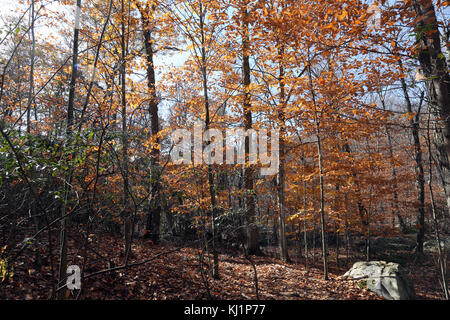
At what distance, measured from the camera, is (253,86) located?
8.14 metres

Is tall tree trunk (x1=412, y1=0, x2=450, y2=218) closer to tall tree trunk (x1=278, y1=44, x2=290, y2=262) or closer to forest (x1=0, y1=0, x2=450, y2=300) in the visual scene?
forest (x1=0, y1=0, x2=450, y2=300)

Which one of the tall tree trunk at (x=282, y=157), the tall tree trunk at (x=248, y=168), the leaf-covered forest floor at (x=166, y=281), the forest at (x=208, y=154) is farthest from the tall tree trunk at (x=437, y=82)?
the tall tree trunk at (x=248, y=168)

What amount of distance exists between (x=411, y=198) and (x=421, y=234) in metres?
1.84

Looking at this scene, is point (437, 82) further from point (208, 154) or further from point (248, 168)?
point (248, 168)

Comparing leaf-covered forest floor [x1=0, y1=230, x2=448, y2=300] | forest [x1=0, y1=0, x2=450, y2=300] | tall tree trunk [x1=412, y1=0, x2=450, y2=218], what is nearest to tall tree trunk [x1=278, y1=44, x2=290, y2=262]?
forest [x1=0, y1=0, x2=450, y2=300]

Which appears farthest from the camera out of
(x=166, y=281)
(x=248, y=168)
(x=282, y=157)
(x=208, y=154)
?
(x=248, y=168)

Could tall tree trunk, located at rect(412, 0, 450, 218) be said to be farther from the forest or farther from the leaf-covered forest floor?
the leaf-covered forest floor

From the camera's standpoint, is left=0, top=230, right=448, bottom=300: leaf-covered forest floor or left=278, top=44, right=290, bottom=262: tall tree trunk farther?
left=278, top=44, right=290, bottom=262: tall tree trunk

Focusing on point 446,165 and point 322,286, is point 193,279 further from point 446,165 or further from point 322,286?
point 446,165

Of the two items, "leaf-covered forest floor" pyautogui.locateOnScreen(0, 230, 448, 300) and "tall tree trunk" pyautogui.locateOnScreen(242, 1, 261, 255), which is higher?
"tall tree trunk" pyautogui.locateOnScreen(242, 1, 261, 255)

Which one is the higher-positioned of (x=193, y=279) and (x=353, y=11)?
(x=353, y=11)

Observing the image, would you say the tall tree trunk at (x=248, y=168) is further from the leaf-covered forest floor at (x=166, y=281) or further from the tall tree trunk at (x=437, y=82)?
the tall tree trunk at (x=437, y=82)

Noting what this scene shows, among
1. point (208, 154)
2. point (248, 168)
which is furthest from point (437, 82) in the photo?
point (248, 168)
